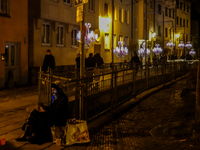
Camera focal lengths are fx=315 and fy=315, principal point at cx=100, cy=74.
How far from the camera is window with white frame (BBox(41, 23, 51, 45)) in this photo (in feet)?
66.8

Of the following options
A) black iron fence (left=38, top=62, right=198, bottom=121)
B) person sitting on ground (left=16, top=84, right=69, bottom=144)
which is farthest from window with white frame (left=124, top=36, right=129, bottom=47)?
person sitting on ground (left=16, top=84, right=69, bottom=144)

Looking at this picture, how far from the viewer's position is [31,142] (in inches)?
247

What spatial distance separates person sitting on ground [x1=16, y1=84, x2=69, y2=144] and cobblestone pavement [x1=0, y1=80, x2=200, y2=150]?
0.14 meters

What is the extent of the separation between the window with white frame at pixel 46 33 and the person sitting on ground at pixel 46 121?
46.8 feet

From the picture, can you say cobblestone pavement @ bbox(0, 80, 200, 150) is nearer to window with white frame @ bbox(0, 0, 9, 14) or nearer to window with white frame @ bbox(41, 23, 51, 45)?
window with white frame @ bbox(0, 0, 9, 14)

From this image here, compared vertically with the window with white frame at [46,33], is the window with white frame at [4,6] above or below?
above

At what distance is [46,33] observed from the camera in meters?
20.7

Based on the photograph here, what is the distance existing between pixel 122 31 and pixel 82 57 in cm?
2802

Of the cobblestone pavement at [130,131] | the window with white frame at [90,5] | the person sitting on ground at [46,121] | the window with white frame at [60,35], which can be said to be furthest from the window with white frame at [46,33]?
the person sitting on ground at [46,121]

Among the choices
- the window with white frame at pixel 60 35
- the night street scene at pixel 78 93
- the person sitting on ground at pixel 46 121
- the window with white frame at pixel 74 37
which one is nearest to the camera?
the person sitting on ground at pixel 46 121

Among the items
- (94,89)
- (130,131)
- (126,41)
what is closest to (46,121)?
(94,89)

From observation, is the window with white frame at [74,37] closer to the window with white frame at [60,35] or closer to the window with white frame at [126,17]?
the window with white frame at [60,35]

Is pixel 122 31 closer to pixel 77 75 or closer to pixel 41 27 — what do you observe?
pixel 41 27

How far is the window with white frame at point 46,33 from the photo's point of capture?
20.4m
